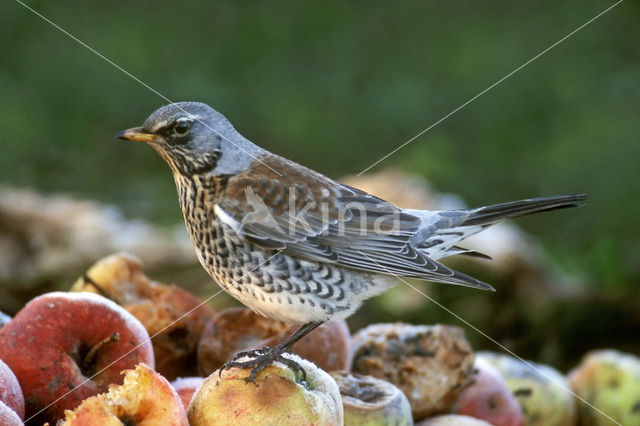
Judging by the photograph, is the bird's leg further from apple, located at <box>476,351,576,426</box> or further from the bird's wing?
apple, located at <box>476,351,576,426</box>

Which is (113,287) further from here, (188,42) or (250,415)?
(188,42)

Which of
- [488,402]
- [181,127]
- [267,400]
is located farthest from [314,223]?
[488,402]

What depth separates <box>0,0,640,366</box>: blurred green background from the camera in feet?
23.5

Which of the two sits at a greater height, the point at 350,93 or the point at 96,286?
the point at 350,93

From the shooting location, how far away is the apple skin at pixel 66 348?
229 centimetres

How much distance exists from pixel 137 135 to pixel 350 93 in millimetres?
5643

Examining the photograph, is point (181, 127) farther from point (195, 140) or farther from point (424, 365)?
point (424, 365)

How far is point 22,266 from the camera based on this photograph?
14.4 feet

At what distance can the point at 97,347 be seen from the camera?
2.36 meters

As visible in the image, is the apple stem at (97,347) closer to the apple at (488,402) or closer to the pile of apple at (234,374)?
the pile of apple at (234,374)

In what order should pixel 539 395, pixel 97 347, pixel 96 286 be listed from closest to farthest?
pixel 97 347 → pixel 96 286 → pixel 539 395

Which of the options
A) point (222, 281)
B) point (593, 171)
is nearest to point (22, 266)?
Result: point (222, 281)

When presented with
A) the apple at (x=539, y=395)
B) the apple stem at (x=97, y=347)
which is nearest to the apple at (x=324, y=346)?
the apple stem at (x=97, y=347)

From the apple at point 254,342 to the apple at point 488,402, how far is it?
1.57 feet
